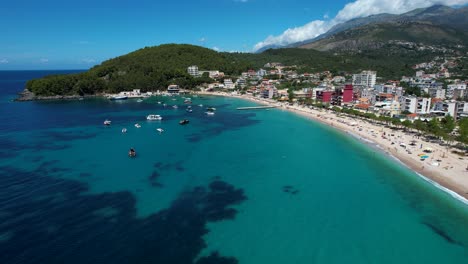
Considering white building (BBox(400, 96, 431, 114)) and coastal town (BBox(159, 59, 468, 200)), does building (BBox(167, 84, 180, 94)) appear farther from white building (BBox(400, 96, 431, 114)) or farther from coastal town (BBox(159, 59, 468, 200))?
white building (BBox(400, 96, 431, 114))

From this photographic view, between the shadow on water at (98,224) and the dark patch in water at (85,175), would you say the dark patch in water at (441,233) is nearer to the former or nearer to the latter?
the shadow on water at (98,224)

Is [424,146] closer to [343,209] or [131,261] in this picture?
[343,209]

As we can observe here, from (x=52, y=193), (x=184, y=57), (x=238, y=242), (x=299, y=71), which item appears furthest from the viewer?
(x=184, y=57)

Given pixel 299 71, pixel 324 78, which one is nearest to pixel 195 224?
pixel 324 78

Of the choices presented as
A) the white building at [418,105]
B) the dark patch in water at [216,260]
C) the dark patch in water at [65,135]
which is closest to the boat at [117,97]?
the dark patch in water at [65,135]

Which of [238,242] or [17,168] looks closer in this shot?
[238,242]

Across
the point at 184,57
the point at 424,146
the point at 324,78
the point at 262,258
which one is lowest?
the point at 262,258
